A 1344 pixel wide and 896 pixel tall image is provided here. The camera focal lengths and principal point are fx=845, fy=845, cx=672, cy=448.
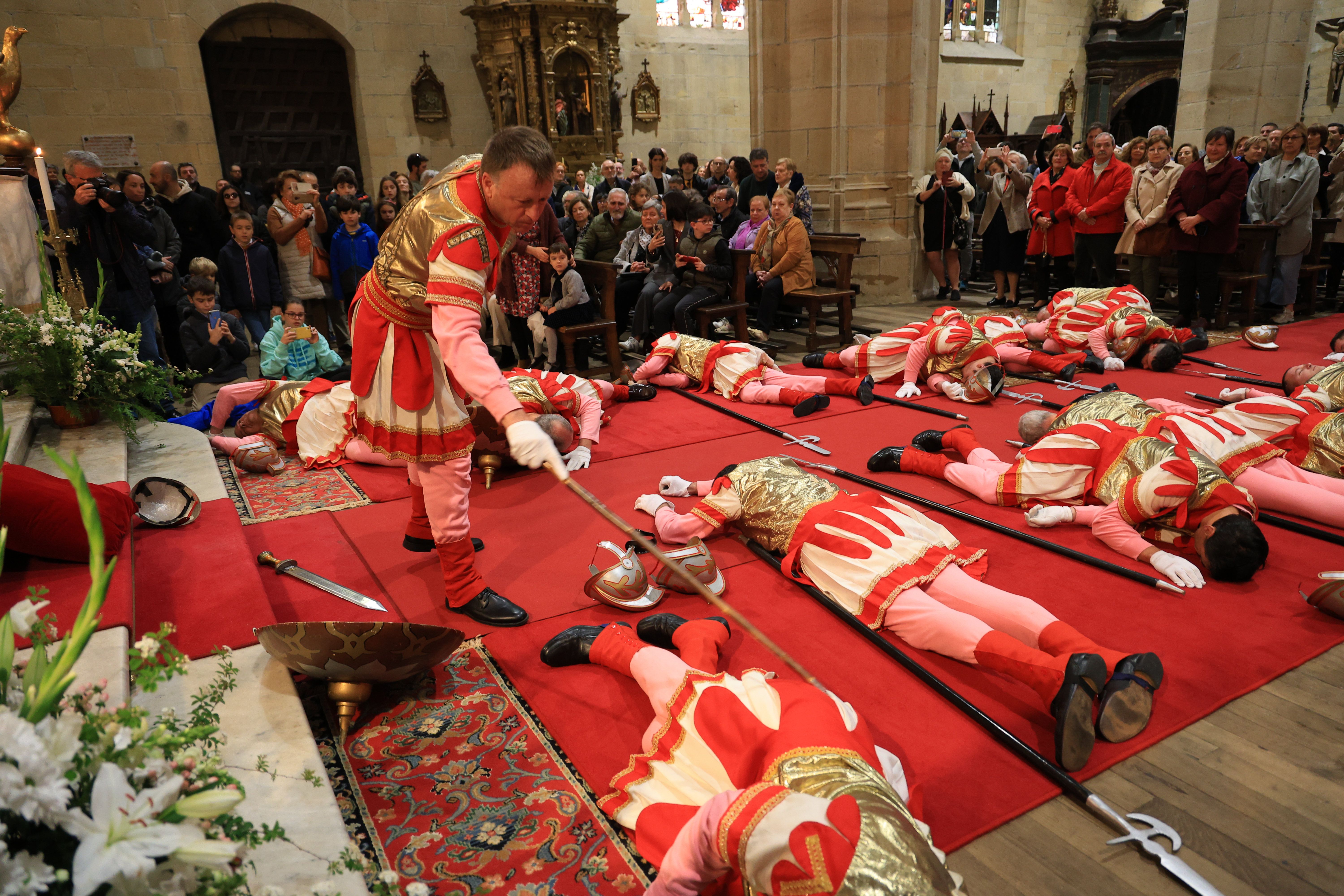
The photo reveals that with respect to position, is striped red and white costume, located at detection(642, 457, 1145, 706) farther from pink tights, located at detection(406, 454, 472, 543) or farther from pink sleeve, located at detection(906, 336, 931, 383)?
pink sleeve, located at detection(906, 336, 931, 383)

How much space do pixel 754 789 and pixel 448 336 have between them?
172cm

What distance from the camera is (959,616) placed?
8.97 ft

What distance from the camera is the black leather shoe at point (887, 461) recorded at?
444 centimetres

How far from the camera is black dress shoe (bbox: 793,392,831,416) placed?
5.57m

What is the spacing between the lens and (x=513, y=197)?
271 cm

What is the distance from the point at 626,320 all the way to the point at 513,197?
5771 mm

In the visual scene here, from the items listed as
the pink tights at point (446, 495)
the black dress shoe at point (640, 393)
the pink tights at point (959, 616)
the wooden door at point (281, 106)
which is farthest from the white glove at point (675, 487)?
the wooden door at point (281, 106)

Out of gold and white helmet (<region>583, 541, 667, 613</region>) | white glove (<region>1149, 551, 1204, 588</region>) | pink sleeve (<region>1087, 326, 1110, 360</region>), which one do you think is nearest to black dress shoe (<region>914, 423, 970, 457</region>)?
white glove (<region>1149, 551, 1204, 588</region>)

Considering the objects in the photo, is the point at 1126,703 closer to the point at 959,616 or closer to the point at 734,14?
the point at 959,616

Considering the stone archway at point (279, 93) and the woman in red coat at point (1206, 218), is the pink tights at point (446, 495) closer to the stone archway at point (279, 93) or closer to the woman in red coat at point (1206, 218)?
the woman in red coat at point (1206, 218)

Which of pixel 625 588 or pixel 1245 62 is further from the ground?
pixel 1245 62

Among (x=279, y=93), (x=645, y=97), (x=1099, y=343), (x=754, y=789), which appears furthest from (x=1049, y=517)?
(x=645, y=97)

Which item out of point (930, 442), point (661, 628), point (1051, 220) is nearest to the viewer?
point (661, 628)

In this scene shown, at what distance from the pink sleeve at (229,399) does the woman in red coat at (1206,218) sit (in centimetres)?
743
